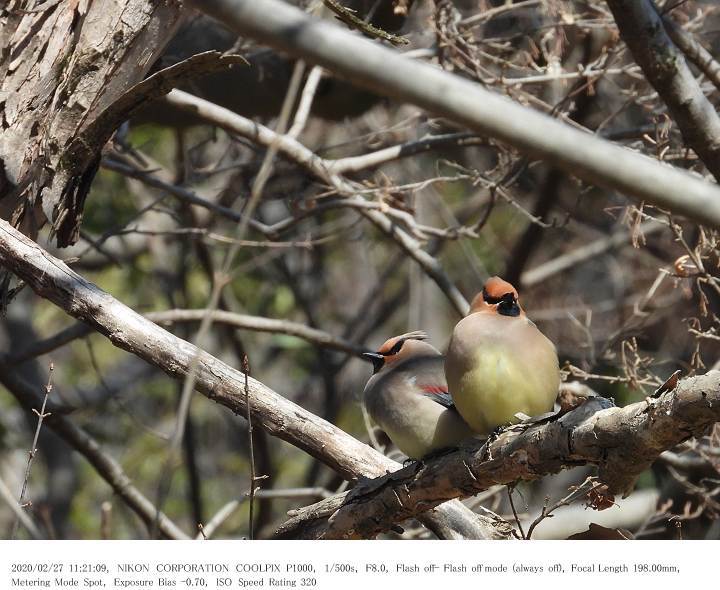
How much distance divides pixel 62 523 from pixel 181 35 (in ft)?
13.8

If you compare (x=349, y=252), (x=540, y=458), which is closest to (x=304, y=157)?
(x=540, y=458)

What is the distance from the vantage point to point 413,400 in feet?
13.0

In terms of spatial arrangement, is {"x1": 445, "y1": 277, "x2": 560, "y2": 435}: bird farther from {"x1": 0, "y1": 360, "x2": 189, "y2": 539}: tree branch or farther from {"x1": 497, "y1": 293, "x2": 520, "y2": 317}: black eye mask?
{"x1": 0, "y1": 360, "x2": 189, "y2": 539}: tree branch

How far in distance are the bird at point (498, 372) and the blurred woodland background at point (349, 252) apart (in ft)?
2.03

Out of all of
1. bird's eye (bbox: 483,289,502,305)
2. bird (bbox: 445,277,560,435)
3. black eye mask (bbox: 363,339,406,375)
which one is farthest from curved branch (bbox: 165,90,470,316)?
bird (bbox: 445,277,560,435)

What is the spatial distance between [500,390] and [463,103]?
6.87 feet

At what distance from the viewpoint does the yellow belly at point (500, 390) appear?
3.41 meters

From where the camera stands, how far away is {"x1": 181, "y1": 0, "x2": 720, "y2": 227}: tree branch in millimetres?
1391

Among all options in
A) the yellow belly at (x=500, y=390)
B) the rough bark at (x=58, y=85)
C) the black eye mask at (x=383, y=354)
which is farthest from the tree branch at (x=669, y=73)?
the rough bark at (x=58, y=85)

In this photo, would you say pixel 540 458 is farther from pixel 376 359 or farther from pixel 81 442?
pixel 81 442

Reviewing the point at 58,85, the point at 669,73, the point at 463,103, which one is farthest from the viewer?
the point at 669,73

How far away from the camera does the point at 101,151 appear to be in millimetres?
3641
